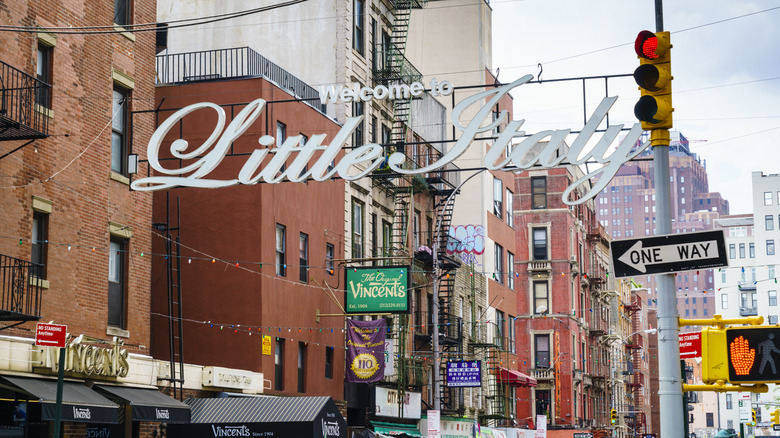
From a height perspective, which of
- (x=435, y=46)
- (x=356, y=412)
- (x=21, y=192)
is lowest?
(x=356, y=412)

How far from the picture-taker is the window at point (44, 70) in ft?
77.9

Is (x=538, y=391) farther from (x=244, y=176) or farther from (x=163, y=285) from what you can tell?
(x=244, y=176)

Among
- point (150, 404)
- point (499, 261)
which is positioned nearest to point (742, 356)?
point (150, 404)

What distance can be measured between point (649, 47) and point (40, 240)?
16.3m

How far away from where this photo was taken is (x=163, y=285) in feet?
108

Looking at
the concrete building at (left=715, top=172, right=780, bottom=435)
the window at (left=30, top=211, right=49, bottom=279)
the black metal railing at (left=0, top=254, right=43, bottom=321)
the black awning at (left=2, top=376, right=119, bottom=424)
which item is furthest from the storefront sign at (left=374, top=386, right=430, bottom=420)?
the concrete building at (left=715, top=172, right=780, bottom=435)

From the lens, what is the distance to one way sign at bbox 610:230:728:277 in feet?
35.7

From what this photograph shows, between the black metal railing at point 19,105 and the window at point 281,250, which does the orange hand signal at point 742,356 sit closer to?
the black metal railing at point 19,105

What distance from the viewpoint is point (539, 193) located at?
84125 mm

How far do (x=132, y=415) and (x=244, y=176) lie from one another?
6195 millimetres

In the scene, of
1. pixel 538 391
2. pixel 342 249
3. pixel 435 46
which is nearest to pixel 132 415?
pixel 342 249

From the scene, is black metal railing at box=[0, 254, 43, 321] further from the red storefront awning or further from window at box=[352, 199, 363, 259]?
the red storefront awning

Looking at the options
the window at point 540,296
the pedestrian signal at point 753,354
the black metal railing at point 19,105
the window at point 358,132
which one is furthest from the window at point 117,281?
the window at point 540,296

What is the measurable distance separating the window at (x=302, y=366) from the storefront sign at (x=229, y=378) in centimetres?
420
